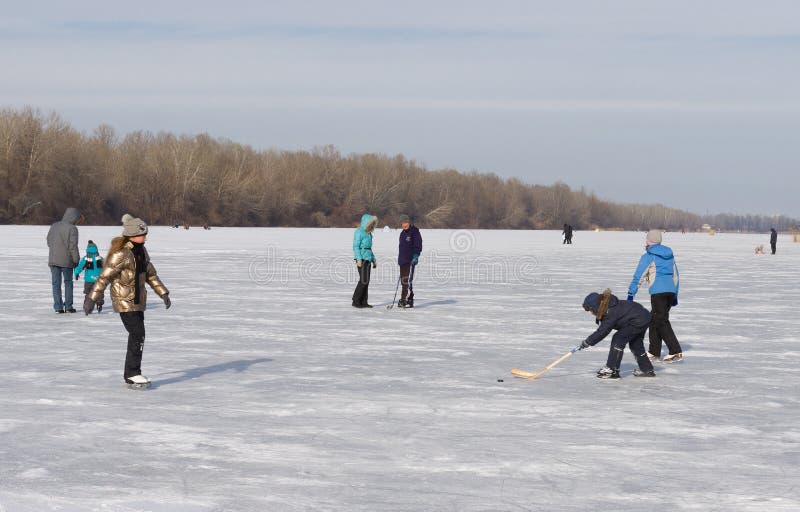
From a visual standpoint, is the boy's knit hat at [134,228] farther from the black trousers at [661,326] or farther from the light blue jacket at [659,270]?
the black trousers at [661,326]

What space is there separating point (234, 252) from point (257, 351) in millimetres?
25548

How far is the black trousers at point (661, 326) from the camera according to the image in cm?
997

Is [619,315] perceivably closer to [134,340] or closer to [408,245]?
[134,340]

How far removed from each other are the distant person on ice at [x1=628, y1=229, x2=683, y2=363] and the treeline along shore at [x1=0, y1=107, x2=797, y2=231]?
274ft

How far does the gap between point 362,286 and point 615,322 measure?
731cm

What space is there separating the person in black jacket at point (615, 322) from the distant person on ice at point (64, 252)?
8.25m

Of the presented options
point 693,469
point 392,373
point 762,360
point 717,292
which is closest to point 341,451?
point 693,469

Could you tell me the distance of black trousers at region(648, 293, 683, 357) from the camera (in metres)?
9.97

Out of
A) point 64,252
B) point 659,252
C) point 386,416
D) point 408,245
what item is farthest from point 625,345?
point 64,252

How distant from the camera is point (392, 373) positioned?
9195 mm

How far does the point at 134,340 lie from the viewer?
26.6 ft

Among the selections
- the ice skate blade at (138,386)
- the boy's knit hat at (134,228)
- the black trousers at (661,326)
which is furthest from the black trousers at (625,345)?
the boy's knit hat at (134,228)

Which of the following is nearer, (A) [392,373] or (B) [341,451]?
(B) [341,451]

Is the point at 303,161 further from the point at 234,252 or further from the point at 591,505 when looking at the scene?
the point at 591,505
